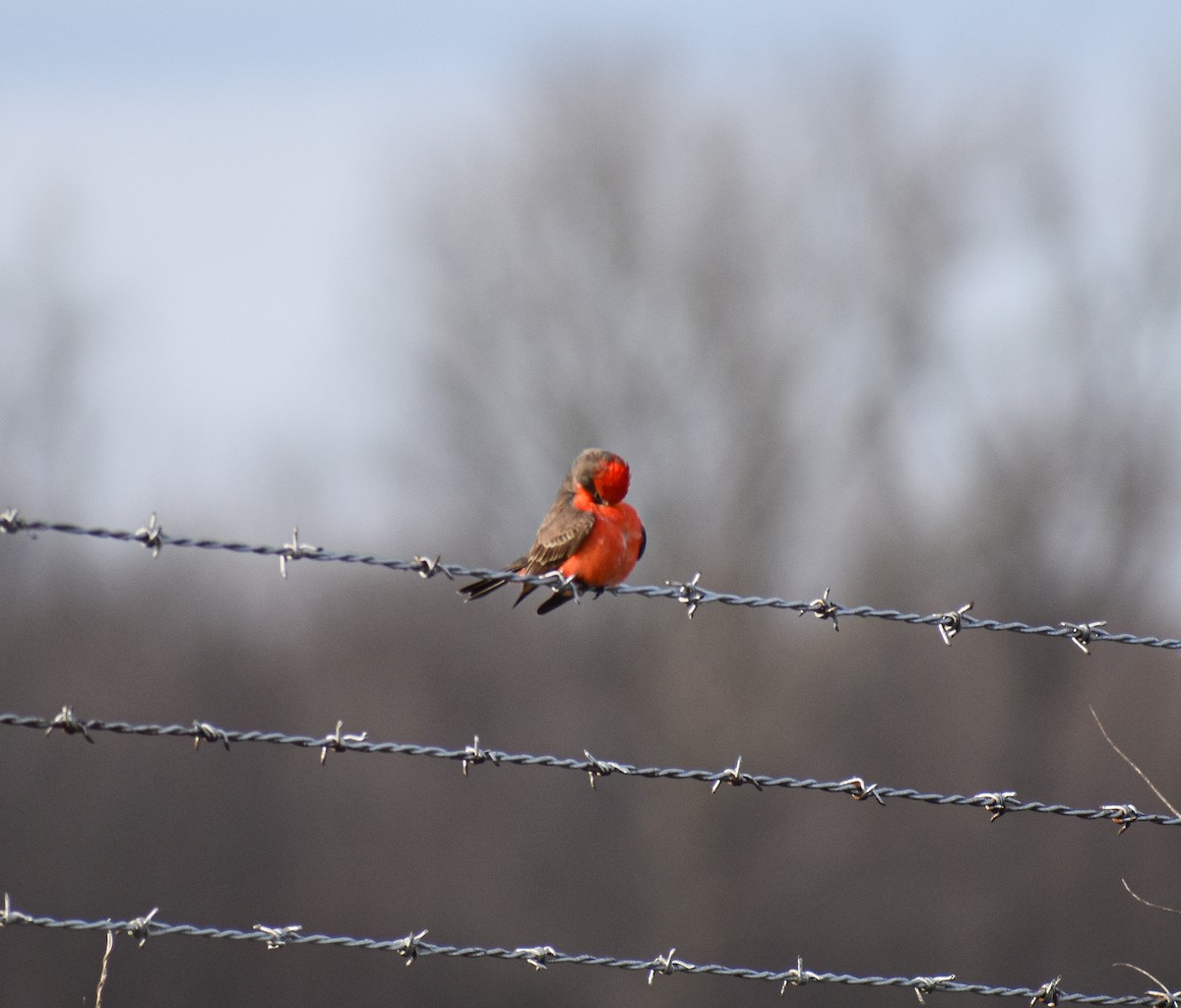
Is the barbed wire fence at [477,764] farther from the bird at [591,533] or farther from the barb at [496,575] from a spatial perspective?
the bird at [591,533]

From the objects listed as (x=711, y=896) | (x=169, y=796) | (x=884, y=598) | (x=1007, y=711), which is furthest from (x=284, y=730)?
(x=1007, y=711)

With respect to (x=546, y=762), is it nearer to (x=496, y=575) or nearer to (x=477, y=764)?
(x=477, y=764)

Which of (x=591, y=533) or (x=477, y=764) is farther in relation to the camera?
(x=591, y=533)

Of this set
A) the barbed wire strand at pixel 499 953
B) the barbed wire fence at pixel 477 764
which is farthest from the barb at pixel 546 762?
the barbed wire strand at pixel 499 953

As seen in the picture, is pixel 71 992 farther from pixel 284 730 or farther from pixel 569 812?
pixel 569 812

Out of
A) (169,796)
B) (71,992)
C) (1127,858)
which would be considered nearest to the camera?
(71,992)

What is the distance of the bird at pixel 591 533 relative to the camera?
709 centimetres

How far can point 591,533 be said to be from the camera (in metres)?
7.12

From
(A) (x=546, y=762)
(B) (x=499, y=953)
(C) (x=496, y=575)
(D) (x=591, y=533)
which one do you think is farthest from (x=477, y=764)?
(D) (x=591, y=533)

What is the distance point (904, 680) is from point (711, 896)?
5998 mm

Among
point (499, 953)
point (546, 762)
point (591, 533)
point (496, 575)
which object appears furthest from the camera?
point (591, 533)

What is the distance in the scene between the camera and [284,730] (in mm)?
31203

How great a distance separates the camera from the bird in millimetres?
7086

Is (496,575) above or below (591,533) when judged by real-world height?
above
